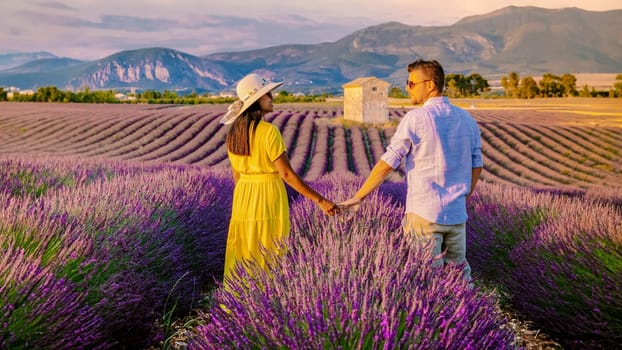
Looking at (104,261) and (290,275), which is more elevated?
(290,275)

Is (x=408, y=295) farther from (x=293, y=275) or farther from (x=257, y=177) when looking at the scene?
(x=257, y=177)

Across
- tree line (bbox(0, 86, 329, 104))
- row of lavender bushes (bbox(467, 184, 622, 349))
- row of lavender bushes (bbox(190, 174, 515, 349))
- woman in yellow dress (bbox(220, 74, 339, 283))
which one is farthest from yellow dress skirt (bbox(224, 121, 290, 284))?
tree line (bbox(0, 86, 329, 104))

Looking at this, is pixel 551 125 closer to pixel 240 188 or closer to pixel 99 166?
pixel 99 166

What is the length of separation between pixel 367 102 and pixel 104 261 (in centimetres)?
3310

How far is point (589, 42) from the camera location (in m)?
194

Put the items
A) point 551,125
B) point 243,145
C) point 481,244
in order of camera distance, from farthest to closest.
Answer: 1. point 551,125
2. point 481,244
3. point 243,145

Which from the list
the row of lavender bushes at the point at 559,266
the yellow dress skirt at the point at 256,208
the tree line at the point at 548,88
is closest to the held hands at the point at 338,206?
the yellow dress skirt at the point at 256,208

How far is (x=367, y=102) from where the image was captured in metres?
35.1

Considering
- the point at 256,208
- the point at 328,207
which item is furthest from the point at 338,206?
the point at 256,208

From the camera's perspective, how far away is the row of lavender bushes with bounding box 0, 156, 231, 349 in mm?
2148

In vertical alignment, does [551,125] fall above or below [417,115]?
below

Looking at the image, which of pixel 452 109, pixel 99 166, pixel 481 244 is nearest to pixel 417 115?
pixel 452 109

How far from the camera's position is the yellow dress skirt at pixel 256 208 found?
3197mm

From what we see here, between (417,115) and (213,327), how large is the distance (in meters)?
1.47
